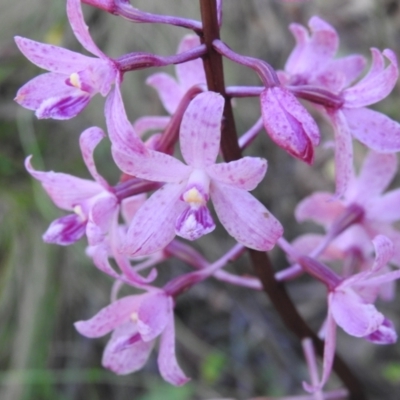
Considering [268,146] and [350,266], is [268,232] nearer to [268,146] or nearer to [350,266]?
[350,266]

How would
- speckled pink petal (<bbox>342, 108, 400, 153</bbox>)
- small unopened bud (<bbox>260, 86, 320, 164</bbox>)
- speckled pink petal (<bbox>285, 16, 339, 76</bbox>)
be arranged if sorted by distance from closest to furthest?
small unopened bud (<bbox>260, 86, 320, 164</bbox>), speckled pink petal (<bbox>342, 108, 400, 153</bbox>), speckled pink petal (<bbox>285, 16, 339, 76</bbox>)

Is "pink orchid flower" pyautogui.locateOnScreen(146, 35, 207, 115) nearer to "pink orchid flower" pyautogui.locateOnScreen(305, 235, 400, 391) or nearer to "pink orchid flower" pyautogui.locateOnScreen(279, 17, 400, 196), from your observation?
"pink orchid flower" pyautogui.locateOnScreen(279, 17, 400, 196)

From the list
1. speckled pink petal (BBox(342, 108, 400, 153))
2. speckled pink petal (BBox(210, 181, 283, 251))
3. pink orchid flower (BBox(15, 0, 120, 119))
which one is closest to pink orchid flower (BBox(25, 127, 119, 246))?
pink orchid flower (BBox(15, 0, 120, 119))

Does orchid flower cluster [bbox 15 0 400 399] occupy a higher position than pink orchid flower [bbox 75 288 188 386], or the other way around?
orchid flower cluster [bbox 15 0 400 399]

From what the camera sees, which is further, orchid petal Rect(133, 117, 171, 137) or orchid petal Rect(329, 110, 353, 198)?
orchid petal Rect(133, 117, 171, 137)

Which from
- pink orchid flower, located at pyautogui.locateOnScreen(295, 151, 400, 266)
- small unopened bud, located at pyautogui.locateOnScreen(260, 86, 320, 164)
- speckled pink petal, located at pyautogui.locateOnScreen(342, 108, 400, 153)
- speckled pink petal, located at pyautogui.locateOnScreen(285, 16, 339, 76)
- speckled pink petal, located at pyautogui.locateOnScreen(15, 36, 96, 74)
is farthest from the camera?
pink orchid flower, located at pyautogui.locateOnScreen(295, 151, 400, 266)

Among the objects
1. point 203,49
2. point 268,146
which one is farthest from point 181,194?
point 268,146

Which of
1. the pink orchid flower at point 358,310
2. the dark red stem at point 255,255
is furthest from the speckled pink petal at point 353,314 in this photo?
the dark red stem at point 255,255
